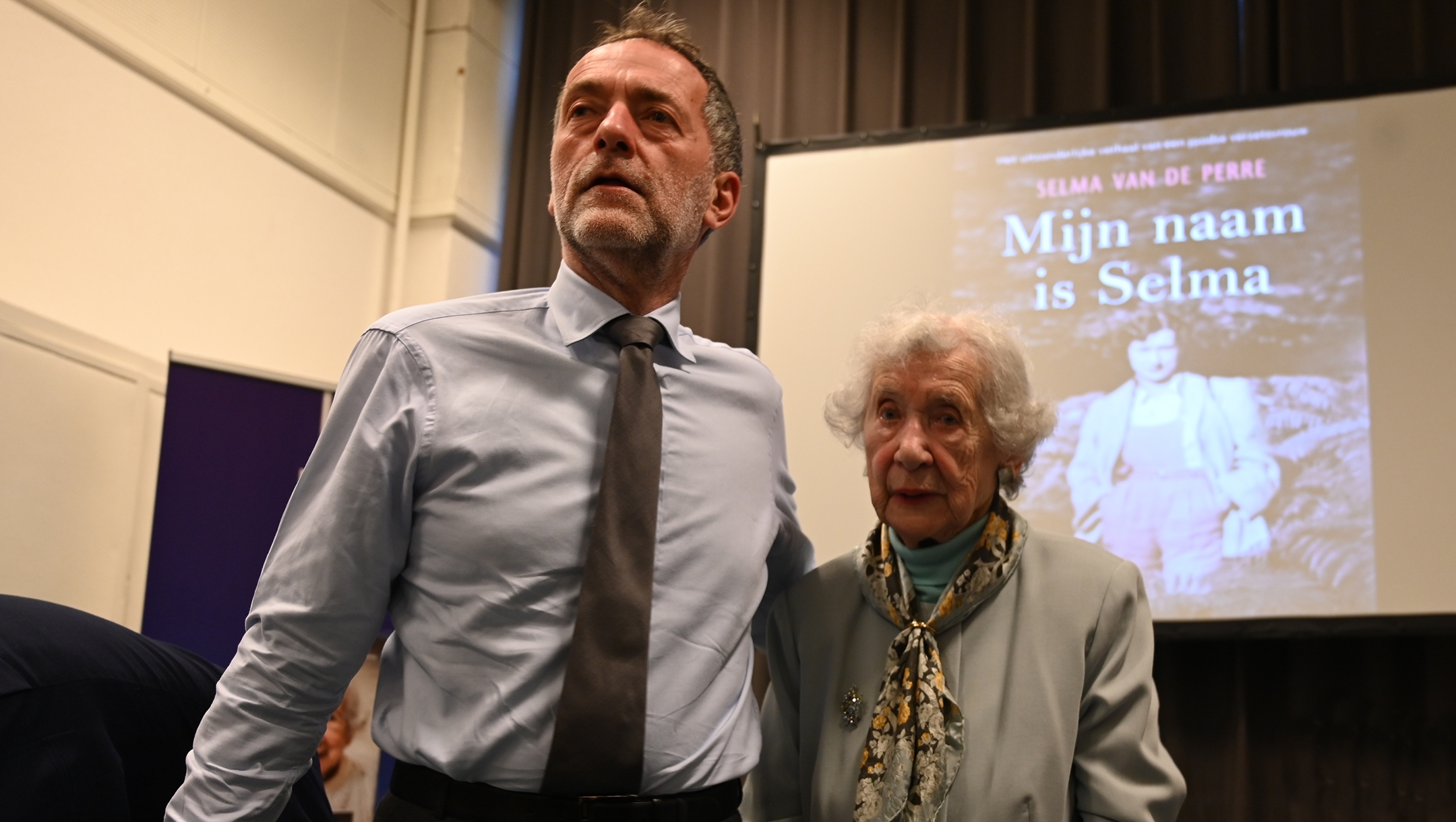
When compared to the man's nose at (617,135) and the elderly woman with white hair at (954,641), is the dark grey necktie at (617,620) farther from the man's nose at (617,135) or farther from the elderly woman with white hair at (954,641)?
the elderly woman with white hair at (954,641)

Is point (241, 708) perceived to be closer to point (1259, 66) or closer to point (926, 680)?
point (926, 680)

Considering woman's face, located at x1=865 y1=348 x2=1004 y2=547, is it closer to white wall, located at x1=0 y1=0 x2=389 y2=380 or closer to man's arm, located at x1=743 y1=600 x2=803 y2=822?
man's arm, located at x1=743 y1=600 x2=803 y2=822

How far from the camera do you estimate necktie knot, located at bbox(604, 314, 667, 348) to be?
1.51 m

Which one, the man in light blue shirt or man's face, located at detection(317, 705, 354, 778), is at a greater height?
the man in light blue shirt

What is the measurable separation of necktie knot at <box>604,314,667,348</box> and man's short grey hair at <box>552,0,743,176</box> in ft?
1.02

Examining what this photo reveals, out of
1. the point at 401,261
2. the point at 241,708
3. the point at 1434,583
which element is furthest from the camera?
the point at 401,261

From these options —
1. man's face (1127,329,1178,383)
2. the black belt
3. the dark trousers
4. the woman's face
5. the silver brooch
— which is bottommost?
the dark trousers

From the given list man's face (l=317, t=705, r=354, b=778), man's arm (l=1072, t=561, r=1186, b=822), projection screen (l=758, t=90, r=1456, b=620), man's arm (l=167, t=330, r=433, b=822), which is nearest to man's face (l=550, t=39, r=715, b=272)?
man's arm (l=167, t=330, r=433, b=822)

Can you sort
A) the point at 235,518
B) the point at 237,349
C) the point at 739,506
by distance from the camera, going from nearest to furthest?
the point at 739,506, the point at 235,518, the point at 237,349

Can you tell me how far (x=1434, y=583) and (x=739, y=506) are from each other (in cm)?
268

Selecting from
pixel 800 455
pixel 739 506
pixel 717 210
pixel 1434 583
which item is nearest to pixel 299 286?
pixel 800 455

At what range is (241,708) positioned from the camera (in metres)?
1.24

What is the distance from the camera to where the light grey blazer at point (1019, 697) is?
1.56 meters

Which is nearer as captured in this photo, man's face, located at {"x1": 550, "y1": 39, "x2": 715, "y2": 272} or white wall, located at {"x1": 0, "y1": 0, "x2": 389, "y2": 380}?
man's face, located at {"x1": 550, "y1": 39, "x2": 715, "y2": 272}
